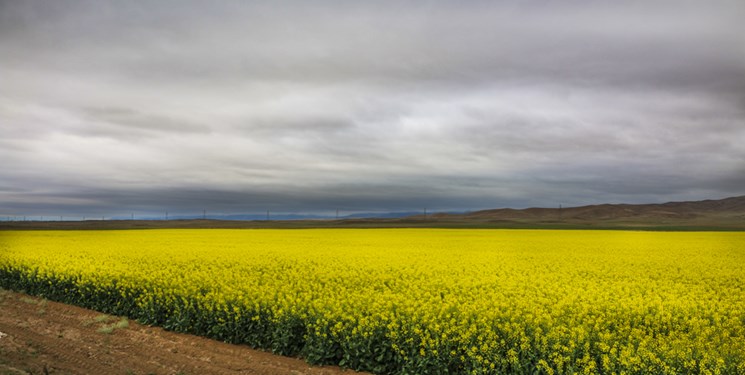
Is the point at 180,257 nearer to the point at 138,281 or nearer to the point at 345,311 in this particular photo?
the point at 138,281

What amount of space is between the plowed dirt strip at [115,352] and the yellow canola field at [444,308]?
477mm

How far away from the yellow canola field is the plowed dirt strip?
1.57ft

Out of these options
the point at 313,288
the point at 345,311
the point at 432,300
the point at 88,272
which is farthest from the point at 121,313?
the point at 432,300

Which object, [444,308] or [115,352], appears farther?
[115,352]

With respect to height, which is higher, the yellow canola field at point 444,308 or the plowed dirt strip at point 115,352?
the yellow canola field at point 444,308

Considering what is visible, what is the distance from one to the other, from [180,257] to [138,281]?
698 centimetres

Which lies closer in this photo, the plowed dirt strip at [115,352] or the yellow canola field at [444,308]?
the yellow canola field at [444,308]

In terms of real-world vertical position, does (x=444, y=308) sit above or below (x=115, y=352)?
above

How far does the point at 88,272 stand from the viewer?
18438 mm

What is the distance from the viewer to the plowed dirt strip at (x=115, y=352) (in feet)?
35.6

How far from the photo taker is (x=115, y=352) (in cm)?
1227

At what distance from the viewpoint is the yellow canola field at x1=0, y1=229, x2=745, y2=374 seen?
30.0 feet

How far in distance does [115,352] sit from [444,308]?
855 cm

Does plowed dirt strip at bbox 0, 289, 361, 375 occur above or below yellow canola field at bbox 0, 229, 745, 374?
below
